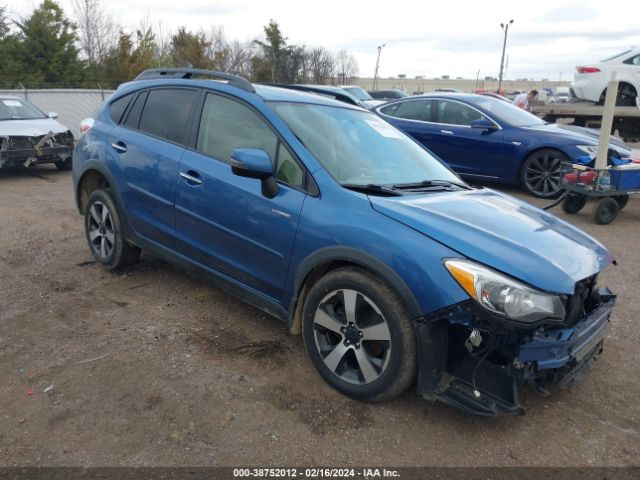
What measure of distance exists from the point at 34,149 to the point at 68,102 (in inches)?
322

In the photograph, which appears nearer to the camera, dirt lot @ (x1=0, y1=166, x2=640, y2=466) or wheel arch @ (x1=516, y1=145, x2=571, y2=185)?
dirt lot @ (x1=0, y1=166, x2=640, y2=466)

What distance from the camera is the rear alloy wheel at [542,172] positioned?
825 centimetres

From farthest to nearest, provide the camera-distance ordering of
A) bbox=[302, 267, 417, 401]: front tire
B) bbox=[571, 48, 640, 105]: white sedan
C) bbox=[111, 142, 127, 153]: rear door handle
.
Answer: bbox=[571, 48, 640, 105]: white sedan, bbox=[111, 142, 127, 153]: rear door handle, bbox=[302, 267, 417, 401]: front tire

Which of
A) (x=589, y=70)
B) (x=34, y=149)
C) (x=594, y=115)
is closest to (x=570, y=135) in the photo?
(x=594, y=115)

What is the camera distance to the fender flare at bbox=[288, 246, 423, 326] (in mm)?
2667

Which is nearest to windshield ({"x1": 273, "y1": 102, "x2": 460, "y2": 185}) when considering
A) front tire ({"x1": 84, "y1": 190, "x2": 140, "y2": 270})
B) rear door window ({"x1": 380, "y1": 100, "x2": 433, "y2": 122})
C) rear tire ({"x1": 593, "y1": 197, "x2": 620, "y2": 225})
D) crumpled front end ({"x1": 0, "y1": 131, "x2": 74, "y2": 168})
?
front tire ({"x1": 84, "y1": 190, "x2": 140, "y2": 270})

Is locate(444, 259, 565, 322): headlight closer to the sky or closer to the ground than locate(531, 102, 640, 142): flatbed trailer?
closer to the ground

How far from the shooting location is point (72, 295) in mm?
4406

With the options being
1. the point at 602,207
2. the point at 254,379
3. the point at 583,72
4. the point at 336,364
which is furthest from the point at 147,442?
the point at 583,72

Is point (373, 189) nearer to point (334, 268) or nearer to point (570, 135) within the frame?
point (334, 268)

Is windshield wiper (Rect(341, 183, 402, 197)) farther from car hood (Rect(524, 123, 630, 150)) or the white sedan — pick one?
the white sedan

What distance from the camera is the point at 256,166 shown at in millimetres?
3189

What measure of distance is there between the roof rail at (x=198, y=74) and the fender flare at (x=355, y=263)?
4.63ft

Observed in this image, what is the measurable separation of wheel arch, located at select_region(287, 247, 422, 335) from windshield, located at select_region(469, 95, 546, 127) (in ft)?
21.9
